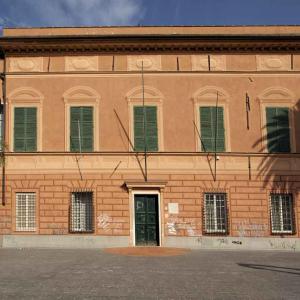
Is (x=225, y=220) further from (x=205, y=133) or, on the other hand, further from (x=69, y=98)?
(x=69, y=98)

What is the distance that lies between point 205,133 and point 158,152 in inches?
89.5

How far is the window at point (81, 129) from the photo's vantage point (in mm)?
20266

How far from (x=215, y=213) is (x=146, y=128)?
4822mm

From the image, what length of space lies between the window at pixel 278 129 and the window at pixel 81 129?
25.9ft

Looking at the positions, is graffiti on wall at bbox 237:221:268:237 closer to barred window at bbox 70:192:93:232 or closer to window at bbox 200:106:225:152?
window at bbox 200:106:225:152

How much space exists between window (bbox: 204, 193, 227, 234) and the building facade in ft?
0.14

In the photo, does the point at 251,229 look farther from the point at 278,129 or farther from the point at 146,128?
the point at 146,128

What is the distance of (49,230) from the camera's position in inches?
782

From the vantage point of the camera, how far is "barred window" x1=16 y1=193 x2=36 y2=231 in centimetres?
2003

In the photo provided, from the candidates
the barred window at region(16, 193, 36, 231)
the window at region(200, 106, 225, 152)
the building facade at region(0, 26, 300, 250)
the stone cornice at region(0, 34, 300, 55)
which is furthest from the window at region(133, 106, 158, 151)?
the barred window at region(16, 193, 36, 231)

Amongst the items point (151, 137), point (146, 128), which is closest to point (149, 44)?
point (146, 128)

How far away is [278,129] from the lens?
20516 mm

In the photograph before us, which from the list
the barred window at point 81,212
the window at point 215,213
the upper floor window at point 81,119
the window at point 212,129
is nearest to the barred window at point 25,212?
the barred window at point 81,212

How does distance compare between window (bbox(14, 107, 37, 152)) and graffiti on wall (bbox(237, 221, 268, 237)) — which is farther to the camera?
window (bbox(14, 107, 37, 152))
